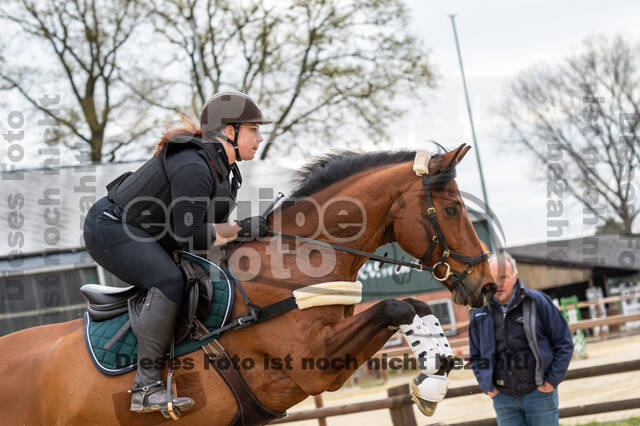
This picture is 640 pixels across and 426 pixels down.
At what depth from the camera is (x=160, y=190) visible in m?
3.67

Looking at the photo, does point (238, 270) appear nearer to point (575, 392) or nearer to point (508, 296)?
point (508, 296)

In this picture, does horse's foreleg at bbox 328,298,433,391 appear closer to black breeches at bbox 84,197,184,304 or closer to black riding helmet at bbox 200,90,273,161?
black breeches at bbox 84,197,184,304

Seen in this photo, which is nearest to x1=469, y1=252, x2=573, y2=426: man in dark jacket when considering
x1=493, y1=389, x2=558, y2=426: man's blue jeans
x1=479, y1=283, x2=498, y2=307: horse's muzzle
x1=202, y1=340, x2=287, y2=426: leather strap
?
x1=493, y1=389, x2=558, y2=426: man's blue jeans

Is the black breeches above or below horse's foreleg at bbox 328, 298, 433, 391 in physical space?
above

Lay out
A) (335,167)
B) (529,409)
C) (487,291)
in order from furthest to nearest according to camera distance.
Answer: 1. (529,409)
2. (335,167)
3. (487,291)

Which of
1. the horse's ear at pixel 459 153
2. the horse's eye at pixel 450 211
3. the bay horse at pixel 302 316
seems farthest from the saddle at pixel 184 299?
the horse's ear at pixel 459 153

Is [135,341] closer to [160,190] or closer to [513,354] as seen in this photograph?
[160,190]

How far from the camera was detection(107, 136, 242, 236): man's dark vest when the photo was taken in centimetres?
368

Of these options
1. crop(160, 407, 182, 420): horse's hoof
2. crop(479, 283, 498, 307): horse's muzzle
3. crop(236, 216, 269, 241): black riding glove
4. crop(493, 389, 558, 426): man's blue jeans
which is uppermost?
crop(236, 216, 269, 241): black riding glove

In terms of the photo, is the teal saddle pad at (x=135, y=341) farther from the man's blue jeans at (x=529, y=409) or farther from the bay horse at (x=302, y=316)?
the man's blue jeans at (x=529, y=409)

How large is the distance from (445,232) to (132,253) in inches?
70.7

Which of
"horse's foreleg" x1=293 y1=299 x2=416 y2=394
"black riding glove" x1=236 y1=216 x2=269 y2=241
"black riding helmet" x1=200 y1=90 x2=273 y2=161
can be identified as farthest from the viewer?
"black riding helmet" x1=200 y1=90 x2=273 y2=161

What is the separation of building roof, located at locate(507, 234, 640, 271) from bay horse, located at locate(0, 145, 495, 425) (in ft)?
91.9

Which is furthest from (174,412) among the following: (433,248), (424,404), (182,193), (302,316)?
(433,248)
